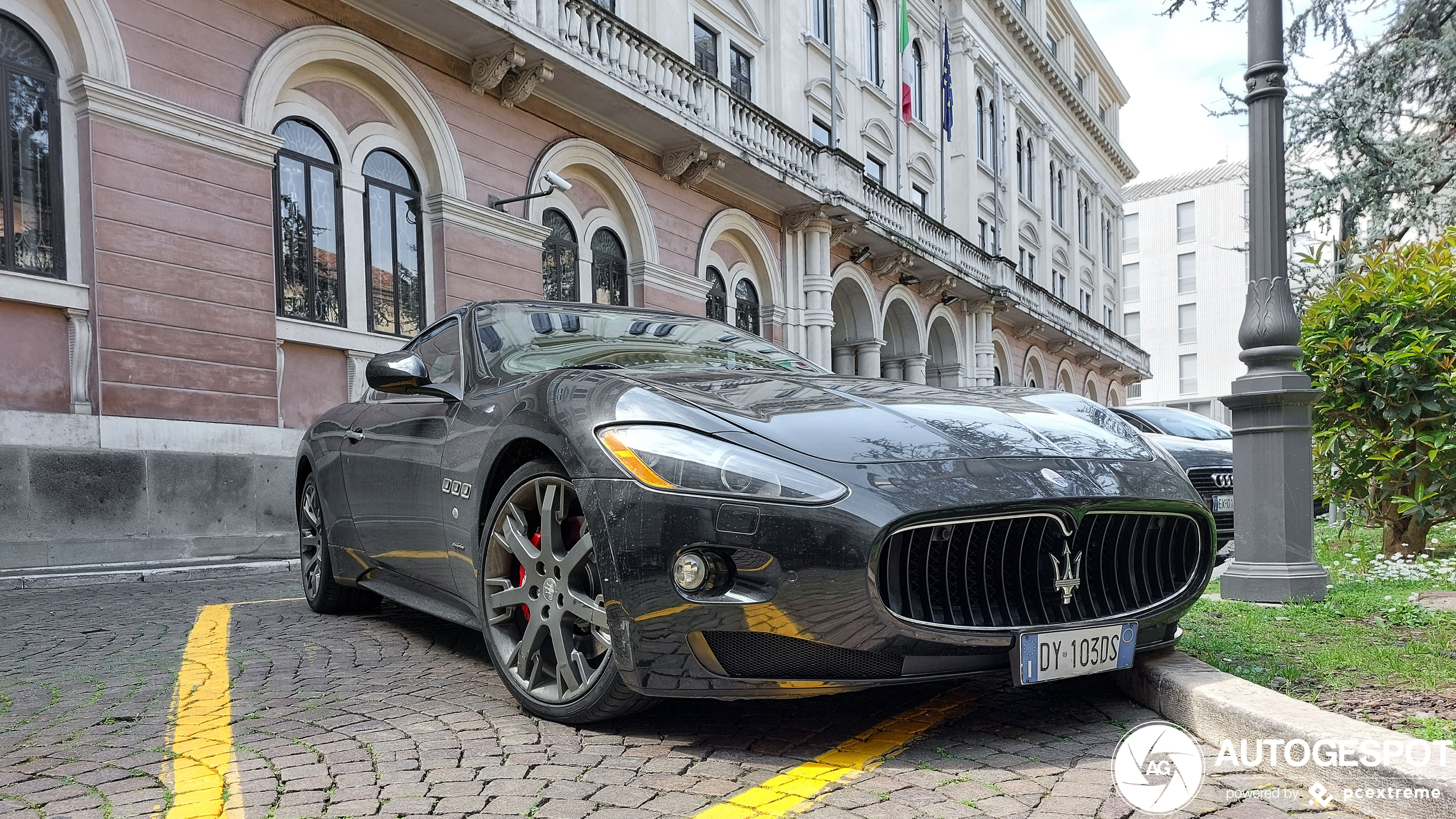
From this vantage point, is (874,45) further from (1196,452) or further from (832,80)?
(1196,452)

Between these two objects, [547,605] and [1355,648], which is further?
[1355,648]

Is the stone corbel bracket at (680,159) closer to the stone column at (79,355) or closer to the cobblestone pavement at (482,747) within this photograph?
the stone column at (79,355)

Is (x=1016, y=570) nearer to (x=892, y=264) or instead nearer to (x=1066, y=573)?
(x=1066, y=573)

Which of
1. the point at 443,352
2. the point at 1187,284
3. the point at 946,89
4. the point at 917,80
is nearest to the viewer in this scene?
the point at 443,352

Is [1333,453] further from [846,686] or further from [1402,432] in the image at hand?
[846,686]

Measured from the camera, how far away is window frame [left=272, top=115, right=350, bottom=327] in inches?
431

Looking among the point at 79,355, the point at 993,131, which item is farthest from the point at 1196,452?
the point at 993,131

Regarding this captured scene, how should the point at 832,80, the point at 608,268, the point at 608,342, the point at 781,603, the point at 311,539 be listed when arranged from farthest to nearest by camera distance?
the point at 832,80 → the point at 608,268 → the point at 311,539 → the point at 608,342 → the point at 781,603

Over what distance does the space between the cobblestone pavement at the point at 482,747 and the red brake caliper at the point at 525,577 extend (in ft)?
0.95

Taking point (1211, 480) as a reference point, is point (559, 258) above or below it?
above

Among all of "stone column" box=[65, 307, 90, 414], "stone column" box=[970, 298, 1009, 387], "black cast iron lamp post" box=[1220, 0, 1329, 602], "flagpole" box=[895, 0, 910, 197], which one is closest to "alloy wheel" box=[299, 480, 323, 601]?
"black cast iron lamp post" box=[1220, 0, 1329, 602]

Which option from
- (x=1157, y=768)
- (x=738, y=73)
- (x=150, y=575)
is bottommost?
(x=150, y=575)

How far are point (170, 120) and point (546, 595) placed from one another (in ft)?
28.3

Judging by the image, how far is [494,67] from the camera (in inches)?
516
